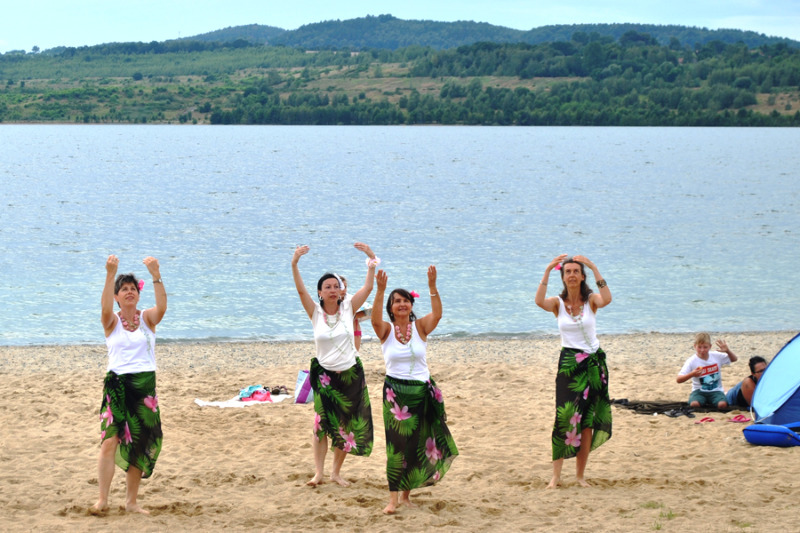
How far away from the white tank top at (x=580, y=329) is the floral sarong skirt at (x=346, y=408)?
1660mm

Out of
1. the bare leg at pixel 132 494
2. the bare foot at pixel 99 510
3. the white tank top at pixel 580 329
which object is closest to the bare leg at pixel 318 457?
the bare leg at pixel 132 494

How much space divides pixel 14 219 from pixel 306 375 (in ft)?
126

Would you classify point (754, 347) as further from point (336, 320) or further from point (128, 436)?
point (128, 436)

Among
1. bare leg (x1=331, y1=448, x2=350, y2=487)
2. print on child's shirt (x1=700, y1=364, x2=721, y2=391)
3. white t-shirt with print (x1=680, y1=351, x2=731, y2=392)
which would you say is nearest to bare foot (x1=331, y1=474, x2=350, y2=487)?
bare leg (x1=331, y1=448, x2=350, y2=487)

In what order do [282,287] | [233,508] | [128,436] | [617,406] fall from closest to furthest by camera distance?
[128,436] < [233,508] < [617,406] < [282,287]

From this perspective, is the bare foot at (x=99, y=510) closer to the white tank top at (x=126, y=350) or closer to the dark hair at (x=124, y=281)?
the white tank top at (x=126, y=350)

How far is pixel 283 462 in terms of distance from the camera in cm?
900

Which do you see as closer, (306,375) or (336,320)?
(336,320)

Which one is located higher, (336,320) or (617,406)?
(336,320)

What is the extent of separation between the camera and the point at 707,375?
10609 millimetres

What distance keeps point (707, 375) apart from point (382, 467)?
12.8 ft

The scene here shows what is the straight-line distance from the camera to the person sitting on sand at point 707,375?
416 inches

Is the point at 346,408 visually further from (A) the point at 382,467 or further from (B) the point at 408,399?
(A) the point at 382,467

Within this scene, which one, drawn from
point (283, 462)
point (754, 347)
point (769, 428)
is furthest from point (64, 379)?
point (754, 347)
